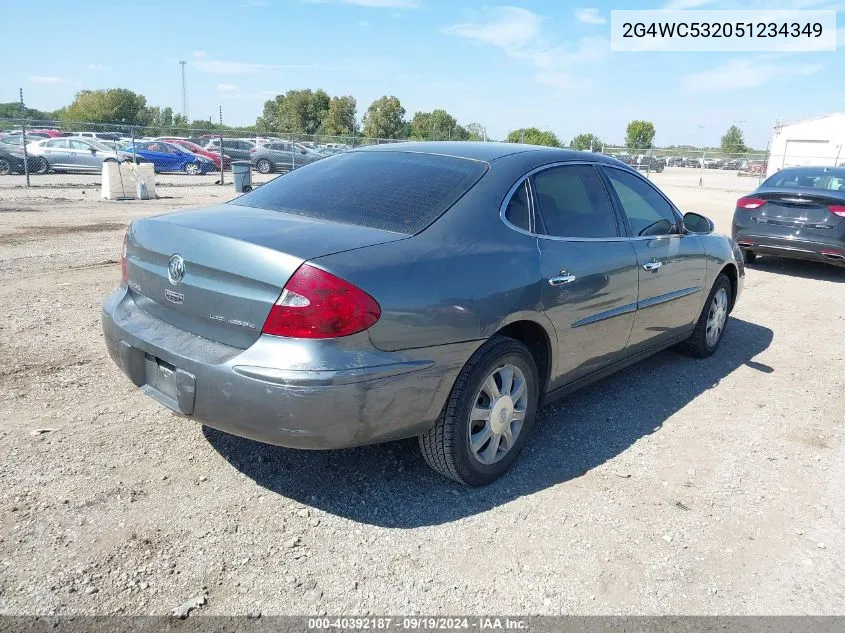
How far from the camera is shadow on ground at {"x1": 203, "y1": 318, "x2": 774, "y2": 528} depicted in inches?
125

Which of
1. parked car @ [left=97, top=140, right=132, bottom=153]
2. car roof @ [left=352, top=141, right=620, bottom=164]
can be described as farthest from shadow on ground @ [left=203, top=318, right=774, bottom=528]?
parked car @ [left=97, top=140, right=132, bottom=153]

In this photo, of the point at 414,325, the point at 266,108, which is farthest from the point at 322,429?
the point at 266,108

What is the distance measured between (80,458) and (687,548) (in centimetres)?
296

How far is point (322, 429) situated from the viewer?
269cm

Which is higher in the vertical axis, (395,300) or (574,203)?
(574,203)

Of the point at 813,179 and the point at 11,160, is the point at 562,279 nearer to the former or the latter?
the point at 813,179

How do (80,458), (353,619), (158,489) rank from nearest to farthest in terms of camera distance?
(353,619)
(158,489)
(80,458)

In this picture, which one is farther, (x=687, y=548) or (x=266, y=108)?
(x=266, y=108)

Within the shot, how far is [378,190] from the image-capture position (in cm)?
347

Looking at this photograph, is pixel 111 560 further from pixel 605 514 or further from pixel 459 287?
pixel 605 514

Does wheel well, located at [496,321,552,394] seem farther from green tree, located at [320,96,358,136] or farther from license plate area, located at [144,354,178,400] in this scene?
green tree, located at [320,96,358,136]

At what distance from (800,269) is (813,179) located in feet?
4.48

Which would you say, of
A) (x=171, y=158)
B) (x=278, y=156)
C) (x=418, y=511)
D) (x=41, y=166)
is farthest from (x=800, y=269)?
(x=171, y=158)

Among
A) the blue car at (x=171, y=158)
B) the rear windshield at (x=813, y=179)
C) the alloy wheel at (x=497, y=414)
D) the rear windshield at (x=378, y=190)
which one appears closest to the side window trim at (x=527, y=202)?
A: the rear windshield at (x=378, y=190)
